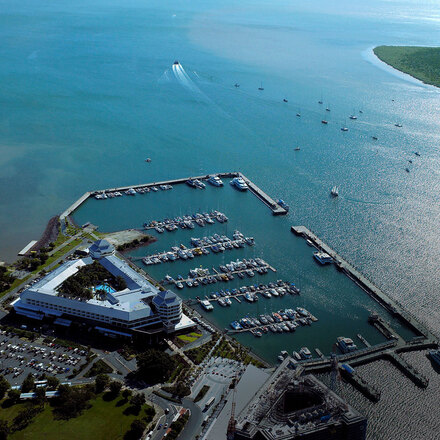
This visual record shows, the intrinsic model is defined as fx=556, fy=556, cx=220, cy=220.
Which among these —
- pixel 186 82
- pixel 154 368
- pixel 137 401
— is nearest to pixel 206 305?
pixel 154 368

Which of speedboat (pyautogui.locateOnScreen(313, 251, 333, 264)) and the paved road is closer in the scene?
the paved road

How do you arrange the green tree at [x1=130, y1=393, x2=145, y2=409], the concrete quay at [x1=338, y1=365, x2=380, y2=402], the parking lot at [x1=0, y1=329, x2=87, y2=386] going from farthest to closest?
the parking lot at [x1=0, y1=329, x2=87, y2=386] → the concrete quay at [x1=338, y1=365, x2=380, y2=402] → the green tree at [x1=130, y1=393, x2=145, y2=409]

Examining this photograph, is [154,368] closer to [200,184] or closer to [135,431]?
[135,431]

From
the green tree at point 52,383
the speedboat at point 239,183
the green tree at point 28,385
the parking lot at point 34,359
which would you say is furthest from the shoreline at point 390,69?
the green tree at point 28,385

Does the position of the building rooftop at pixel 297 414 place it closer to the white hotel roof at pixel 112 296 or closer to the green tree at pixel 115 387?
the green tree at pixel 115 387

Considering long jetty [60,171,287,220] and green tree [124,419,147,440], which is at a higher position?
long jetty [60,171,287,220]

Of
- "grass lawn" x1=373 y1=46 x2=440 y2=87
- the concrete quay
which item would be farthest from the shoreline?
the concrete quay

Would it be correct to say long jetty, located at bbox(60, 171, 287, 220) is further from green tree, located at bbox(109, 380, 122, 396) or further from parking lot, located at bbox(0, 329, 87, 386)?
green tree, located at bbox(109, 380, 122, 396)
